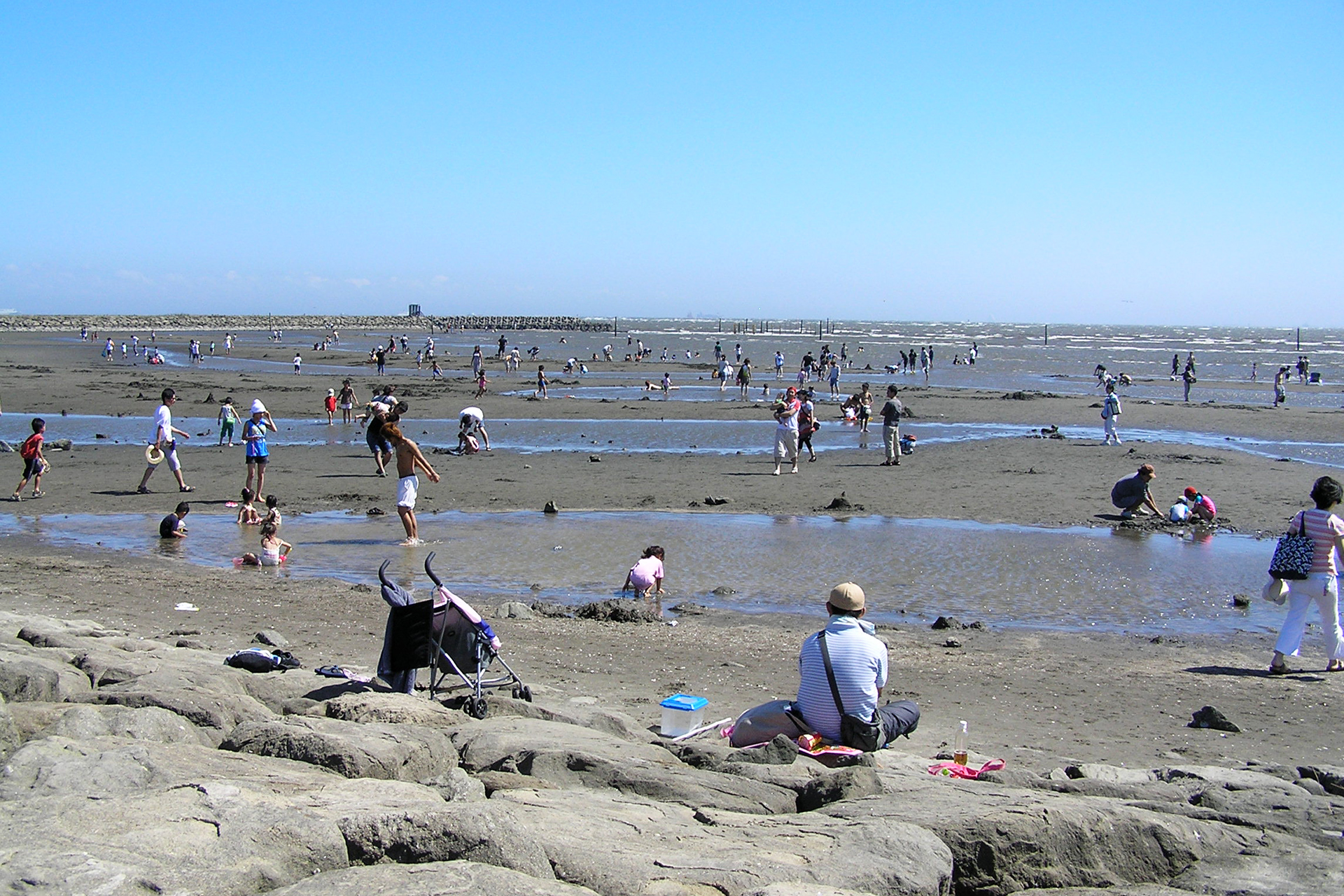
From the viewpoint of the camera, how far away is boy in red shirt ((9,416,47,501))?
16969 mm

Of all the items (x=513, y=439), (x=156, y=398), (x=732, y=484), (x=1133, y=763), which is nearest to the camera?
(x=1133, y=763)

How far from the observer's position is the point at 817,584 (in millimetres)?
12664

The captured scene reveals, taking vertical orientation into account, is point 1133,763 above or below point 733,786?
below

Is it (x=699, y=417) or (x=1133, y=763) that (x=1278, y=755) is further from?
(x=699, y=417)

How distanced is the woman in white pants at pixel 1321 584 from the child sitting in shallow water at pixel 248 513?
13448mm

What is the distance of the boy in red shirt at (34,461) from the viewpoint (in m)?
17.0

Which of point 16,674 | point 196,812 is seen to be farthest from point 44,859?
point 16,674

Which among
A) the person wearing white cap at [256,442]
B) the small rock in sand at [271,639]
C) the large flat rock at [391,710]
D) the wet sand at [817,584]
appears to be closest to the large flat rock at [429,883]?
the large flat rock at [391,710]

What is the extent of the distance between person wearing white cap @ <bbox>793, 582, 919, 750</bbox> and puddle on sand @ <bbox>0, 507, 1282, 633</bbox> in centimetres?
518

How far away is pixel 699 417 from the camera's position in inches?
1300

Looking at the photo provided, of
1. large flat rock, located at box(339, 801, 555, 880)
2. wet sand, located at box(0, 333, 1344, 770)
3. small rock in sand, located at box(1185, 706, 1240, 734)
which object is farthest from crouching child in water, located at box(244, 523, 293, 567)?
small rock in sand, located at box(1185, 706, 1240, 734)

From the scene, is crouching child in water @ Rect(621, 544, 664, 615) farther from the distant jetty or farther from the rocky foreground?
the distant jetty

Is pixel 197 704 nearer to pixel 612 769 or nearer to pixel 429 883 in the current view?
pixel 612 769

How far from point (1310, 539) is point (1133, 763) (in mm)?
3221
